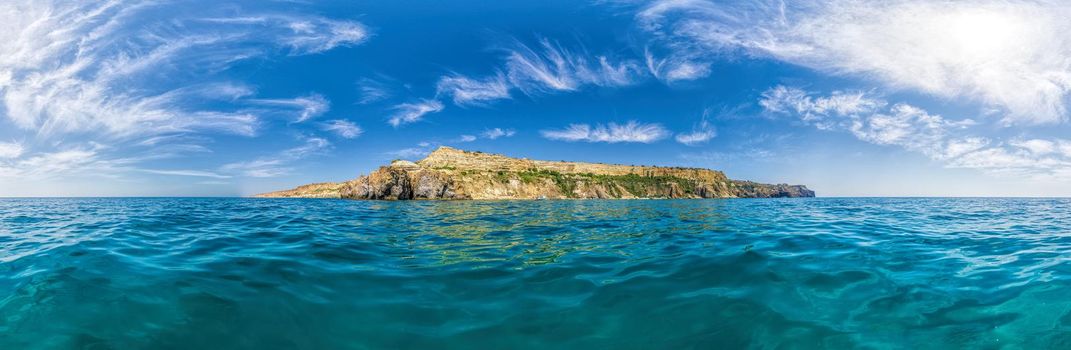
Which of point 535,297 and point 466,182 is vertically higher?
point 466,182

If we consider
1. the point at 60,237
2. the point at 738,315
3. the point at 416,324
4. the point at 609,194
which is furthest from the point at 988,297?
the point at 609,194

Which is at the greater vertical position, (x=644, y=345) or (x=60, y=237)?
(x=60, y=237)

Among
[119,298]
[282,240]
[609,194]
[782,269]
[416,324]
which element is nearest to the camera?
[416,324]

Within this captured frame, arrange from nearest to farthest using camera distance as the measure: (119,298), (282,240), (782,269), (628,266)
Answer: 1. (119,298)
2. (782,269)
3. (628,266)
4. (282,240)

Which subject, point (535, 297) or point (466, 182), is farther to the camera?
point (466, 182)

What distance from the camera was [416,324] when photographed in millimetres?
5309

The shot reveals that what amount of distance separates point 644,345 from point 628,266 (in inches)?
139

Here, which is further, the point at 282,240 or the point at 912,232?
the point at 912,232

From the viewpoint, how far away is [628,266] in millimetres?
8219

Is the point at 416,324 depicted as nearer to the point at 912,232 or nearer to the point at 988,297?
the point at 988,297

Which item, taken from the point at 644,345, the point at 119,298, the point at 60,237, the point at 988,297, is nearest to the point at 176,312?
the point at 119,298

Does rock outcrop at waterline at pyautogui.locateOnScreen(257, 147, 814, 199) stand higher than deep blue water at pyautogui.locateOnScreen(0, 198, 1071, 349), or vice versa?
rock outcrop at waterline at pyautogui.locateOnScreen(257, 147, 814, 199)

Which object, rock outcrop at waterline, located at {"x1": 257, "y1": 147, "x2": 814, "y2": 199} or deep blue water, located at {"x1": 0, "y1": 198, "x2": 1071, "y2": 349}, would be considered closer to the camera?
deep blue water, located at {"x1": 0, "y1": 198, "x2": 1071, "y2": 349}

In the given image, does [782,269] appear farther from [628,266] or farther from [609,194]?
[609,194]
